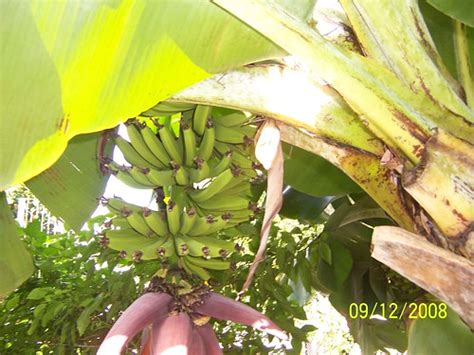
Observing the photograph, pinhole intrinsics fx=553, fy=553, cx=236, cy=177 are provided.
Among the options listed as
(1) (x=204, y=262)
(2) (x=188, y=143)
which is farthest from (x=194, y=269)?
(2) (x=188, y=143)

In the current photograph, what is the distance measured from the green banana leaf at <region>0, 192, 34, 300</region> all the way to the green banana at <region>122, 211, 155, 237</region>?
0.90 ft

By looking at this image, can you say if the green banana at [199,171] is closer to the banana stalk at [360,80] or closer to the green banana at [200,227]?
the green banana at [200,227]

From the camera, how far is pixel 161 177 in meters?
1.04

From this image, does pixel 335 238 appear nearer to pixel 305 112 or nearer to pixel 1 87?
pixel 305 112

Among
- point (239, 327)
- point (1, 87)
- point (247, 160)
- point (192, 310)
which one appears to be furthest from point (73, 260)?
point (1, 87)

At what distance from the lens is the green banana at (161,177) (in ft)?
3.39

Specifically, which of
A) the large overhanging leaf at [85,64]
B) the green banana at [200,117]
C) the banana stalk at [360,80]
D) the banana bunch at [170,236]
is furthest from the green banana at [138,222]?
the banana stalk at [360,80]

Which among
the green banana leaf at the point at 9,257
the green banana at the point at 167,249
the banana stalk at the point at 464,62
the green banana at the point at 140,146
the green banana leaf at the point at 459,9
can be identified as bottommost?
the green banana leaf at the point at 9,257

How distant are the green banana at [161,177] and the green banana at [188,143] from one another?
44mm

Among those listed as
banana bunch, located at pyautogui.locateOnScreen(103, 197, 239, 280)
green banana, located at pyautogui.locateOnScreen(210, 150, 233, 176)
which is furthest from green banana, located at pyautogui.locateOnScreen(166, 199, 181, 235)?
green banana, located at pyautogui.locateOnScreen(210, 150, 233, 176)

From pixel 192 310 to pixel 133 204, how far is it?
277 mm

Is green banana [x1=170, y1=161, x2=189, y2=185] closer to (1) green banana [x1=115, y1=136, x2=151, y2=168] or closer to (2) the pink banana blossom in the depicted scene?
(1) green banana [x1=115, y1=136, x2=151, y2=168]

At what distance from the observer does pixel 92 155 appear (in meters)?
1.17

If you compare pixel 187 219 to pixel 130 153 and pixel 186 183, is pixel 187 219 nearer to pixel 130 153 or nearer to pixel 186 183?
pixel 186 183
